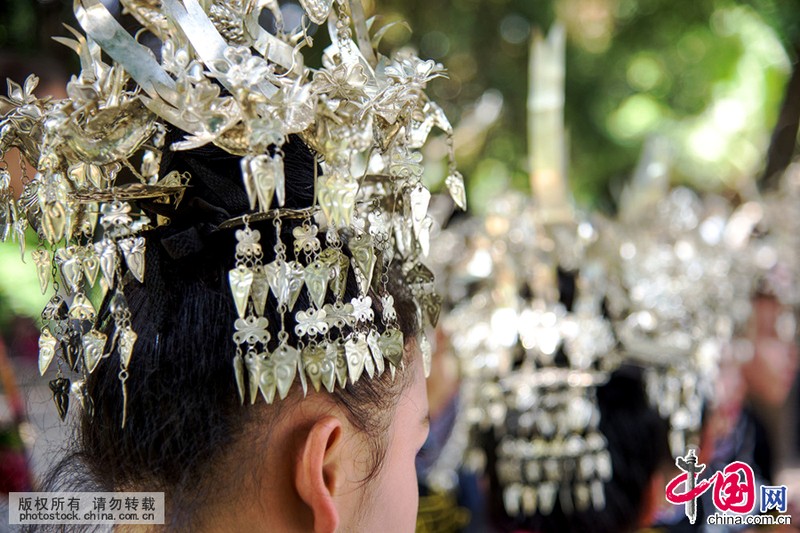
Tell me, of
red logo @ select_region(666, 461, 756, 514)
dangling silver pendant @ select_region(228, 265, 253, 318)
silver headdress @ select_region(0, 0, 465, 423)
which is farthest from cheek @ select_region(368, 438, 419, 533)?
red logo @ select_region(666, 461, 756, 514)

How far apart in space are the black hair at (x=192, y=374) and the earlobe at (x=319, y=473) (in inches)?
1.8

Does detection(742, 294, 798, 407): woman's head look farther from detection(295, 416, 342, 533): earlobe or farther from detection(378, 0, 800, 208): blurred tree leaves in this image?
detection(295, 416, 342, 533): earlobe

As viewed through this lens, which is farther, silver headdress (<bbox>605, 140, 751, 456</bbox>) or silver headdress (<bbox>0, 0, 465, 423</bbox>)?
silver headdress (<bbox>605, 140, 751, 456</bbox>)

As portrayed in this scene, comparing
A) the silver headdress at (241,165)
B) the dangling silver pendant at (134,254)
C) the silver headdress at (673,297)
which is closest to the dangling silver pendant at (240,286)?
the silver headdress at (241,165)

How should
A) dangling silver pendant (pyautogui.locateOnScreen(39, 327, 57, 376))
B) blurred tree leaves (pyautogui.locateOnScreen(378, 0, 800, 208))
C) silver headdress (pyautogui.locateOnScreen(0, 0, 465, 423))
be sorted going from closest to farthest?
silver headdress (pyautogui.locateOnScreen(0, 0, 465, 423))
dangling silver pendant (pyautogui.locateOnScreen(39, 327, 57, 376))
blurred tree leaves (pyautogui.locateOnScreen(378, 0, 800, 208))

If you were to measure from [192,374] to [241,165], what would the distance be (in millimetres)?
250

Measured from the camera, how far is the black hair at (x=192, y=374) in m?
0.96

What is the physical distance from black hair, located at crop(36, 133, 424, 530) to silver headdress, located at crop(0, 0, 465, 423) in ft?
0.07

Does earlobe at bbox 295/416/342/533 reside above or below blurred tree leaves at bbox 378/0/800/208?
below

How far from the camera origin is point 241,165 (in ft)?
2.94

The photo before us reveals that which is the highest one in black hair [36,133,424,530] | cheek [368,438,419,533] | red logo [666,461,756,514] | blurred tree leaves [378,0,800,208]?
blurred tree leaves [378,0,800,208]

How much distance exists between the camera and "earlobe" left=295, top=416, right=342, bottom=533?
37.4 inches

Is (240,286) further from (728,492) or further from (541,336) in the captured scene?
(541,336)

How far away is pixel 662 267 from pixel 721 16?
215cm
